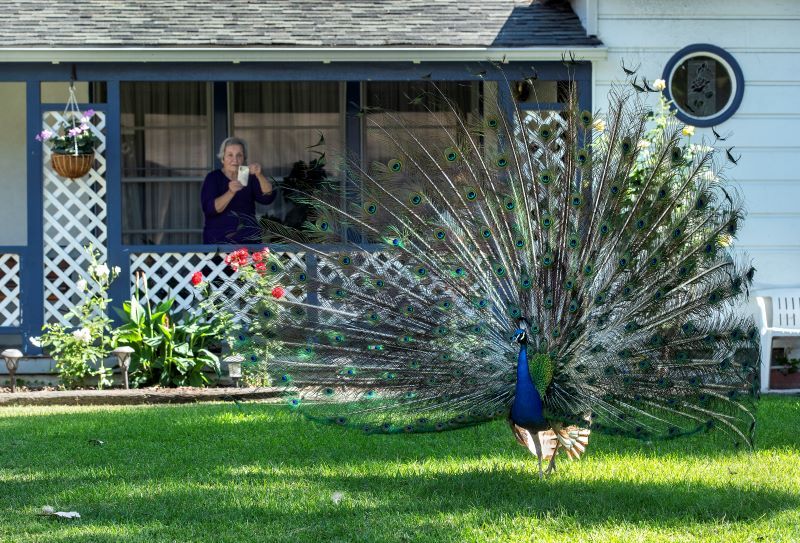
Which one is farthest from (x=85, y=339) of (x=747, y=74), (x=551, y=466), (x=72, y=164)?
(x=747, y=74)

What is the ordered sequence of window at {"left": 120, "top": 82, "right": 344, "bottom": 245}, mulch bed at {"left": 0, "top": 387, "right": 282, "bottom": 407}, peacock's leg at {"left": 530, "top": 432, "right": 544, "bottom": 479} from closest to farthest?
peacock's leg at {"left": 530, "top": 432, "right": 544, "bottom": 479}, mulch bed at {"left": 0, "top": 387, "right": 282, "bottom": 407}, window at {"left": 120, "top": 82, "right": 344, "bottom": 245}

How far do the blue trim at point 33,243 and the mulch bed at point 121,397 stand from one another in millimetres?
1008

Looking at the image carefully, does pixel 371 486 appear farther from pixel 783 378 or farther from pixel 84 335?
pixel 783 378

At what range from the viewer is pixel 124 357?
1043 centimetres

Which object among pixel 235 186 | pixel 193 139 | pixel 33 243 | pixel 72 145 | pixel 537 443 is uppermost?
pixel 193 139

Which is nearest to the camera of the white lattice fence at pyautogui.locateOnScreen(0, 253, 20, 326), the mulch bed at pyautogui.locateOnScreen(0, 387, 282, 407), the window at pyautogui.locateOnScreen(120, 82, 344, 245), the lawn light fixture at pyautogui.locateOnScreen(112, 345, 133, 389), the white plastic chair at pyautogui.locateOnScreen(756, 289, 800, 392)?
the mulch bed at pyautogui.locateOnScreen(0, 387, 282, 407)

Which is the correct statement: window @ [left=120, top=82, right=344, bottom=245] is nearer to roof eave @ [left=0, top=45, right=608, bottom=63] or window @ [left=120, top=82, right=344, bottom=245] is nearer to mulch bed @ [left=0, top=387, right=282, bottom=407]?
roof eave @ [left=0, top=45, right=608, bottom=63]

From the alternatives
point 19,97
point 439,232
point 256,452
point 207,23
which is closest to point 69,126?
point 207,23

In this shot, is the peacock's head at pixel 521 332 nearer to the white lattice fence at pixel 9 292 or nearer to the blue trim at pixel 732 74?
the blue trim at pixel 732 74

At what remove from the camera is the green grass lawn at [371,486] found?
5.32 m

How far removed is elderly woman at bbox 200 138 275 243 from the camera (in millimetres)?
11445

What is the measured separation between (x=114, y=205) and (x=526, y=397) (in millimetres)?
6304

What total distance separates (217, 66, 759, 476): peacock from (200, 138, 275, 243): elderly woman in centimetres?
475

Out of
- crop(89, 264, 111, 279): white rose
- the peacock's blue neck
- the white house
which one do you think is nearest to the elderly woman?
the white house
